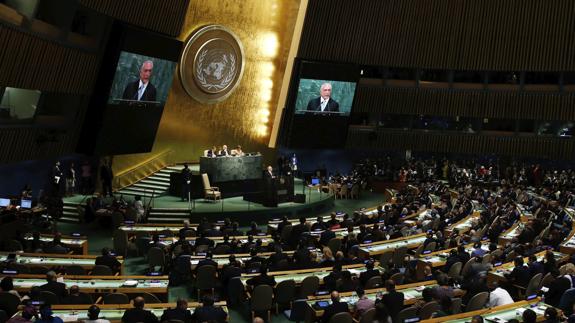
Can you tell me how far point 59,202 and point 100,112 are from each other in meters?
3.26

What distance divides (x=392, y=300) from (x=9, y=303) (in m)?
5.63

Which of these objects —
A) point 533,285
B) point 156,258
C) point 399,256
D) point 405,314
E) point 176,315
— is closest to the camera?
point 176,315

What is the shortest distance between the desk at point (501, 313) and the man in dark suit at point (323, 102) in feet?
62.8

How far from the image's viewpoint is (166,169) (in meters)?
24.1

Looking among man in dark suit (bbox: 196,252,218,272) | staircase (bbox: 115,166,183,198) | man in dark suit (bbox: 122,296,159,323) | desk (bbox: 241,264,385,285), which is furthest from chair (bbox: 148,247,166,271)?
staircase (bbox: 115,166,183,198)

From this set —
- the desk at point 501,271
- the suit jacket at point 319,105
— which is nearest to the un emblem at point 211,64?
the suit jacket at point 319,105

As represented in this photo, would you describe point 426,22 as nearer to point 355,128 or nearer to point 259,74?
point 355,128

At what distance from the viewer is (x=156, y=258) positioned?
1275cm

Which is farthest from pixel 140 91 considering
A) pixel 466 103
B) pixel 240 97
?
pixel 466 103

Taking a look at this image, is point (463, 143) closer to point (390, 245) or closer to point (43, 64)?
point (390, 245)

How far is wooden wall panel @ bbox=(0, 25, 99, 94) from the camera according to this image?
1519cm

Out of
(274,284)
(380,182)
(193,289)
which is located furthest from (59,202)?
(380,182)

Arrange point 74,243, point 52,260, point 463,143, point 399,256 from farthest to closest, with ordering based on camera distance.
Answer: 1. point 463,143
2. point 74,243
3. point 399,256
4. point 52,260

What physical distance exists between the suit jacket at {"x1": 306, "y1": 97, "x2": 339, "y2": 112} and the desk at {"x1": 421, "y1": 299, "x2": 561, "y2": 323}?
62.7 feet
